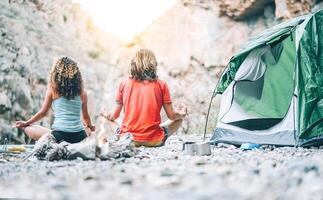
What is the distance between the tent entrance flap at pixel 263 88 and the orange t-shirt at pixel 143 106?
1.06m

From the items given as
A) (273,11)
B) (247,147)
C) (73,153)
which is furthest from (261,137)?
(273,11)

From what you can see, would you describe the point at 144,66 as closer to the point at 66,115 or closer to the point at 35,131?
the point at 66,115

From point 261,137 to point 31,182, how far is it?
4161 mm

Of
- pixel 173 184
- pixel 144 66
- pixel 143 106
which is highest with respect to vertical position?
pixel 144 66

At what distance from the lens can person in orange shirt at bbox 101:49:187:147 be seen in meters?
6.52

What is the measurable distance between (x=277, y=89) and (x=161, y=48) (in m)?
9.23

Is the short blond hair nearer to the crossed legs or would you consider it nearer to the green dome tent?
the green dome tent

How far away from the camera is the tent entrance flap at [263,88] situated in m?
6.76

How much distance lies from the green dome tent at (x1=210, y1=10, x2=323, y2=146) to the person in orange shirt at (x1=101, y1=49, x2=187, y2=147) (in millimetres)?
932

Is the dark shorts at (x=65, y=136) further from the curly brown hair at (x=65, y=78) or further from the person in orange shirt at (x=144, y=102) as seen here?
the person in orange shirt at (x=144, y=102)

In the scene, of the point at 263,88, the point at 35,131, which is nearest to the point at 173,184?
the point at 35,131

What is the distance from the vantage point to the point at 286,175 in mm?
3156

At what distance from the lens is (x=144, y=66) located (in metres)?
6.50

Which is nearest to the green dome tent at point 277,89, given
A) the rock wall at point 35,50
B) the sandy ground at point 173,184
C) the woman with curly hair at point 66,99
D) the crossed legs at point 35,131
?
the woman with curly hair at point 66,99
